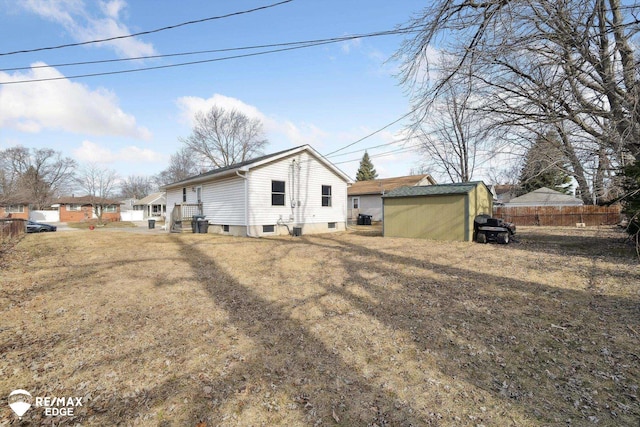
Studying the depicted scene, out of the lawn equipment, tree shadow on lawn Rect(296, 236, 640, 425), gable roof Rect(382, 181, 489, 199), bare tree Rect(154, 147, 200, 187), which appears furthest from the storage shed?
bare tree Rect(154, 147, 200, 187)

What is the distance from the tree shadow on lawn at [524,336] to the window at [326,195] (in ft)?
33.9

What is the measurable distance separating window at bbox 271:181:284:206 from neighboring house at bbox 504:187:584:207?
85.5 ft

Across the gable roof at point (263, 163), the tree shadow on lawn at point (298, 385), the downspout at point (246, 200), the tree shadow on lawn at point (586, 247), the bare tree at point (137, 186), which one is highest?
the bare tree at point (137, 186)

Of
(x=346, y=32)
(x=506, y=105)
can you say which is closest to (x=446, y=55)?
(x=346, y=32)

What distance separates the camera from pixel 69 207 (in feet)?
141

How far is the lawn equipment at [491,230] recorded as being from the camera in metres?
11.8

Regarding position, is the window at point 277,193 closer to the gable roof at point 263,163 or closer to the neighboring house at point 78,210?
the gable roof at point 263,163

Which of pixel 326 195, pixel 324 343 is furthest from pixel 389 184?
pixel 324 343

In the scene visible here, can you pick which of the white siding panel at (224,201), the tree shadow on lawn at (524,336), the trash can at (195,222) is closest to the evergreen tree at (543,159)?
the tree shadow on lawn at (524,336)

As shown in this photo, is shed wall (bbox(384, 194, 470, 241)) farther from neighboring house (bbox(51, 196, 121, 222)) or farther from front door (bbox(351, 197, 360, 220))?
neighboring house (bbox(51, 196, 121, 222))

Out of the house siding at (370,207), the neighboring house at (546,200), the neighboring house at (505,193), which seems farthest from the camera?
the house siding at (370,207)

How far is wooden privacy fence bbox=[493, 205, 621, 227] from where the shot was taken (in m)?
20.4

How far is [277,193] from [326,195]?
341 centimetres

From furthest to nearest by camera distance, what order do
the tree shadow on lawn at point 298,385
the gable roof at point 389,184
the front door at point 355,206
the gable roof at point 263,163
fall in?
the front door at point 355,206, the gable roof at point 389,184, the gable roof at point 263,163, the tree shadow on lawn at point 298,385
